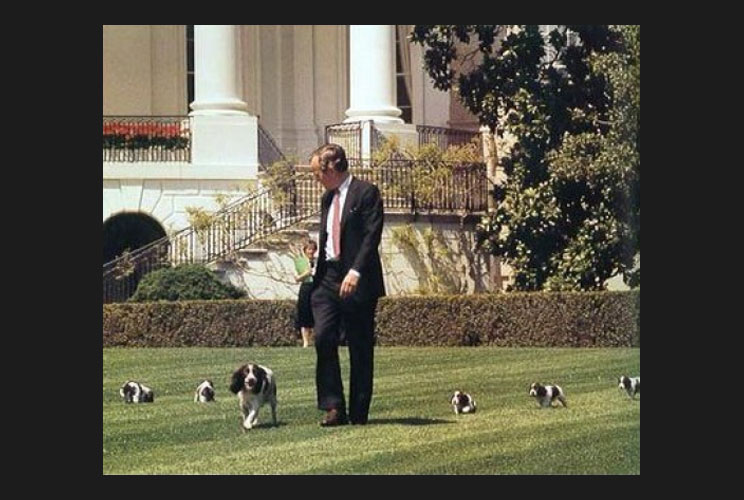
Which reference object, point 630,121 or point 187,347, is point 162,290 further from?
point 630,121

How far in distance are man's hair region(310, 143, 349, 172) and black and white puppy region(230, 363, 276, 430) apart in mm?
1547

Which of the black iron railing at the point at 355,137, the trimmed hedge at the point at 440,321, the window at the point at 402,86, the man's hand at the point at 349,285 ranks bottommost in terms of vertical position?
the trimmed hedge at the point at 440,321

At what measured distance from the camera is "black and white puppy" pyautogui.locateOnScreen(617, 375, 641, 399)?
4125 cm

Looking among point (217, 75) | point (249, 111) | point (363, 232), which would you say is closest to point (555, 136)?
point (363, 232)

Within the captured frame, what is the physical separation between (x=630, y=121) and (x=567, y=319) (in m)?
1.60

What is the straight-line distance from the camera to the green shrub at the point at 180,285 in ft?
137

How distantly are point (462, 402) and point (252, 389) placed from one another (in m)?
1.52

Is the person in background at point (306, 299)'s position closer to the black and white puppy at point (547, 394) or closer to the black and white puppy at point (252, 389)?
the black and white puppy at point (252, 389)

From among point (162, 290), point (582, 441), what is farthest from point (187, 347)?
point (582, 441)

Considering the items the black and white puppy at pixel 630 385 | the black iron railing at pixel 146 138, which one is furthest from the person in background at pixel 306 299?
the black and white puppy at pixel 630 385

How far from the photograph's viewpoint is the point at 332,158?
4109cm

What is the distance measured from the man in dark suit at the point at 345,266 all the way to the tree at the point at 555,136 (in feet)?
4.07

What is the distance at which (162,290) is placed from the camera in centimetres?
4181

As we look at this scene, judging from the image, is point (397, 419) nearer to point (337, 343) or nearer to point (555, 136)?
point (337, 343)
